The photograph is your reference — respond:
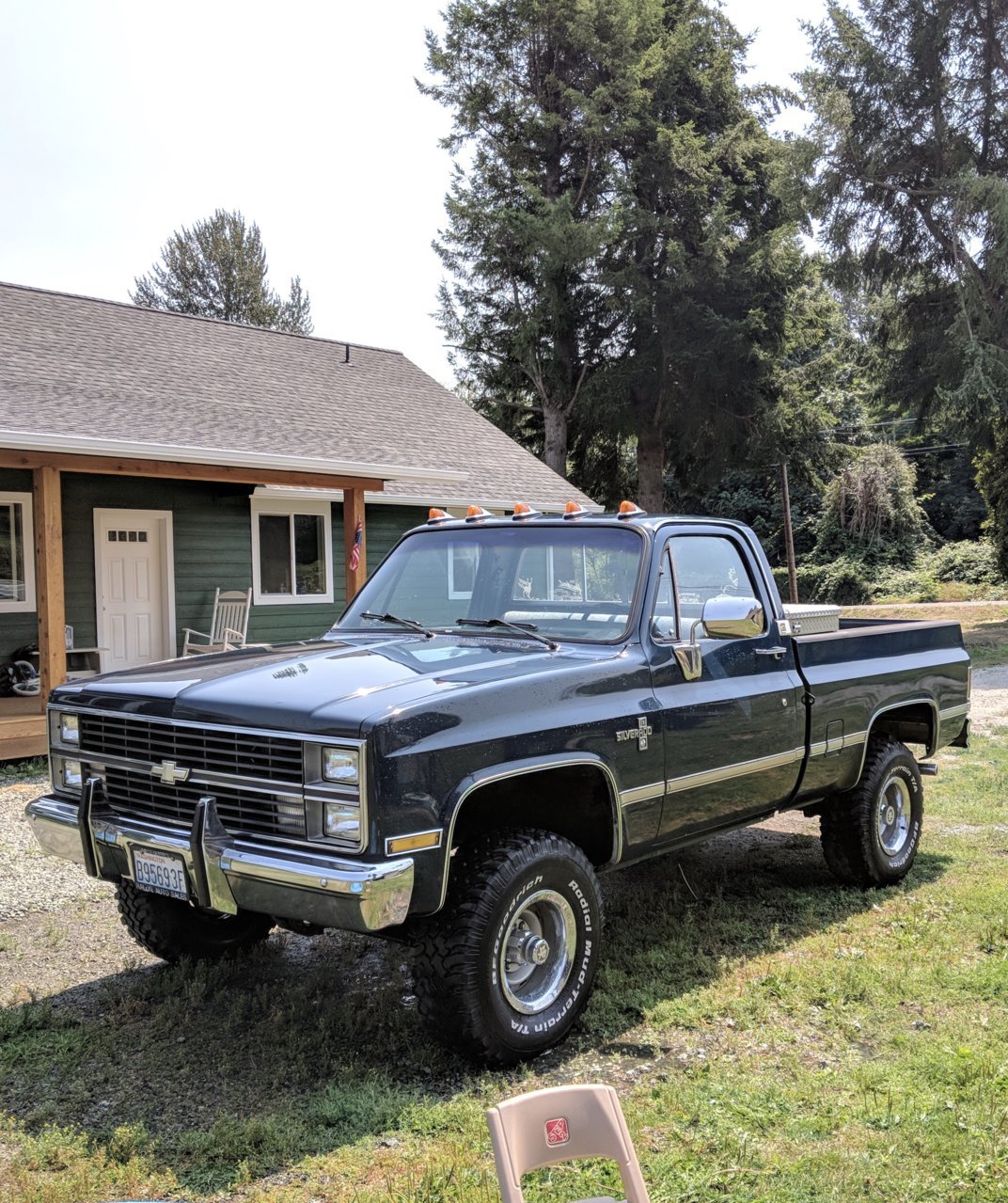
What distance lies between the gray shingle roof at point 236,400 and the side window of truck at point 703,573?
698 cm

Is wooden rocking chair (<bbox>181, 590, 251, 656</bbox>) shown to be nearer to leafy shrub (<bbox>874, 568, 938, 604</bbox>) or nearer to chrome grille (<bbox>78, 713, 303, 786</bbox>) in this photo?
chrome grille (<bbox>78, 713, 303, 786</bbox>)

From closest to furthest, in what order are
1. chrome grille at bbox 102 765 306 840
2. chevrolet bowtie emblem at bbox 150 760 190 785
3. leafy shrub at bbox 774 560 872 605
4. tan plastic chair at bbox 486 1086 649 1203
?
1. tan plastic chair at bbox 486 1086 649 1203
2. chrome grille at bbox 102 765 306 840
3. chevrolet bowtie emblem at bbox 150 760 190 785
4. leafy shrub at bbox 774 560 872 605

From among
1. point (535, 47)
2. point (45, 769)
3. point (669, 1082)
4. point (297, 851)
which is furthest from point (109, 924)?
point (535, 47)

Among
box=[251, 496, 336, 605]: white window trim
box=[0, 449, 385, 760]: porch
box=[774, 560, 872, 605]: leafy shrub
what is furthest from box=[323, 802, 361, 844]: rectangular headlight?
box=[774, 560, 872, 605]: leafy shrub

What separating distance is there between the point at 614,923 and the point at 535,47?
100 feet

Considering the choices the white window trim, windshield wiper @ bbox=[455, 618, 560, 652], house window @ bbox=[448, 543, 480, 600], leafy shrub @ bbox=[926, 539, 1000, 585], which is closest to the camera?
windshield wiper @ bbox=[455, 618, 560, 652]

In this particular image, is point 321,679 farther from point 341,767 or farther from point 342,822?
point 342,822

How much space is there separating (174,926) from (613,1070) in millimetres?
2153

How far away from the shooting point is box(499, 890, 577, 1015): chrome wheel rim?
13.1ft

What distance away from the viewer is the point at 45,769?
10.0m

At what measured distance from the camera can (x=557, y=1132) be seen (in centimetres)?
216

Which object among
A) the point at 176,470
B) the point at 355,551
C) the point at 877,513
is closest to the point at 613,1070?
the point at 176,470

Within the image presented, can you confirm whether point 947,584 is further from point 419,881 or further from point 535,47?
point 419,881

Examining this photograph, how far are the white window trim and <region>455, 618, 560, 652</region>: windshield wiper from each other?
1047 centimetres
